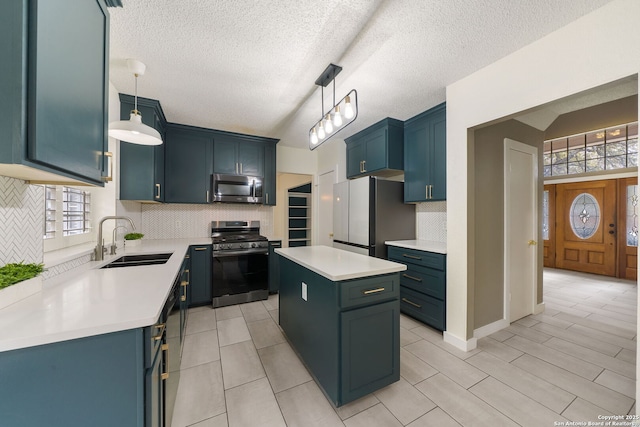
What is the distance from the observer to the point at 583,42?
1.60m

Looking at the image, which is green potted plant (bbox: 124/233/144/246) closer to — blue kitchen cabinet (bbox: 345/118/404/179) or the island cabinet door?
the island cabinet door

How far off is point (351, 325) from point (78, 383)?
1.26 m

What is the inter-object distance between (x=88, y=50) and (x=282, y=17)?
108 cm

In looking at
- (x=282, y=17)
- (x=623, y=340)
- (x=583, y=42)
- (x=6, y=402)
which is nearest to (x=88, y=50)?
(x=282, y=17)

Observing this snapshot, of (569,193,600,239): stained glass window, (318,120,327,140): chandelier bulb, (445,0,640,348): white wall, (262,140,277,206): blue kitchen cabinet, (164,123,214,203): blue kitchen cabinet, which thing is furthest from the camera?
(569,193,600,239): stained glass window

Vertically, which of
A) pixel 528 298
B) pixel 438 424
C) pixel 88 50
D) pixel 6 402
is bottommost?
pixel 438 424

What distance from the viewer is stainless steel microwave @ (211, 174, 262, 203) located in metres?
3.66

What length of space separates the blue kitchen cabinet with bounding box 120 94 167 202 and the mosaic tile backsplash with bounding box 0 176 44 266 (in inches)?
60.7

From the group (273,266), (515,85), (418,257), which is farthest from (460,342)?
(273,266)

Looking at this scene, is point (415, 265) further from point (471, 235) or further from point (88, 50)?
point (88, 50)

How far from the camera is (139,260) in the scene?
7.85ft

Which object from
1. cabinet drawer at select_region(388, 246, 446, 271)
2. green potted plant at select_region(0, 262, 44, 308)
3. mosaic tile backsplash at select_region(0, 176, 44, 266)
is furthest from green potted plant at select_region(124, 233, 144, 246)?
cabinet drawer at select_region(388, 246, 446, 271)

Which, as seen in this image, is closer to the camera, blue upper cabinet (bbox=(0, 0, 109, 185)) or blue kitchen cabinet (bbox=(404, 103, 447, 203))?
blue upper cabinet (bbox=(0, 0, 109, 185))

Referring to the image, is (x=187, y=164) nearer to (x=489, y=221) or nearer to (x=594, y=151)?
(x=489, y=221)
